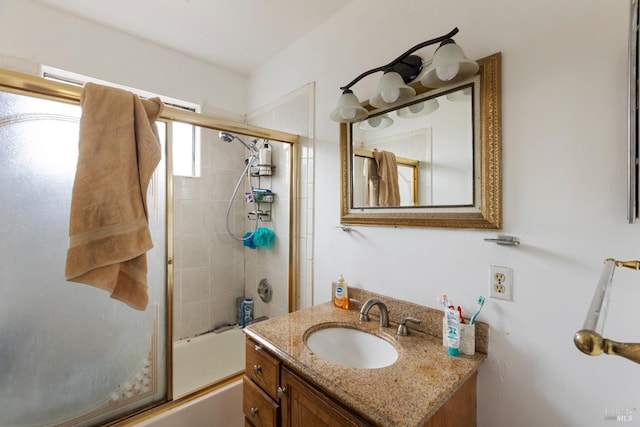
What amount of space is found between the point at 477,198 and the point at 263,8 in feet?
4.80

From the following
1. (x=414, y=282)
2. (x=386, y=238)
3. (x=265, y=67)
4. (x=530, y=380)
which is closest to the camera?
(x=530, y=380)

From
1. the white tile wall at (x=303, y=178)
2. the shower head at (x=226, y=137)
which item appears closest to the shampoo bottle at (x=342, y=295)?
the white tile wall at (x=303, y=178)

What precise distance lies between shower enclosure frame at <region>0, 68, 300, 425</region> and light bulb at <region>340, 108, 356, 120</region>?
1.67 feet

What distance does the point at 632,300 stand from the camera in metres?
0.71

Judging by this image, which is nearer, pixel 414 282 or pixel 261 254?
pixel 414 282

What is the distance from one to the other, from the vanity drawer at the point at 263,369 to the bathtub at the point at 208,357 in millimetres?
740

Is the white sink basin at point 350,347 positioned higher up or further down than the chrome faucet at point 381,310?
further down

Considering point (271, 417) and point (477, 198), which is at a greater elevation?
point (477, 198)

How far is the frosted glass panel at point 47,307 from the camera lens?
1.04 metres

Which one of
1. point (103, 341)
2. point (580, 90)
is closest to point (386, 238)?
point (580, 90)

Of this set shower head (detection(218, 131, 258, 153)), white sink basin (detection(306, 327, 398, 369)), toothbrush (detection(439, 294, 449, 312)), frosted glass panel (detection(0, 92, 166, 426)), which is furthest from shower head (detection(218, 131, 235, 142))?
toothbrush (detection(439, 294, 449, 312))

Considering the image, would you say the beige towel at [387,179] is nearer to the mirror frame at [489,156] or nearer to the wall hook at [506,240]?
the mirror frame at [489,156]

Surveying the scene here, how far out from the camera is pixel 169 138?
131cm

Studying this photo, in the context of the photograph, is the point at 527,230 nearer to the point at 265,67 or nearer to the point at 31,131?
the point at 31,131
